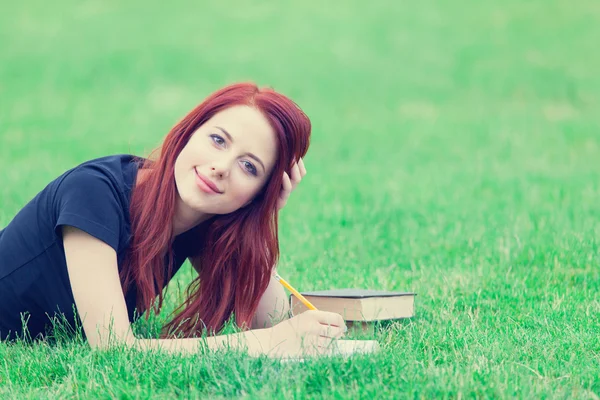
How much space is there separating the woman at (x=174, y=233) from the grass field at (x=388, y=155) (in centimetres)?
20

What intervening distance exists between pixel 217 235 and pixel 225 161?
0.50m

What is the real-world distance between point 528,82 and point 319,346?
14.4 meters

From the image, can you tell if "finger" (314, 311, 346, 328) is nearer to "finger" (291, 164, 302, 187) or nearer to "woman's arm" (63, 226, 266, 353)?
"woman's arm" (63, 226, 266, 353)

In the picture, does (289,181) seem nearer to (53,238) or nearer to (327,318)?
(327,318)

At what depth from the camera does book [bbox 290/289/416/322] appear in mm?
4043

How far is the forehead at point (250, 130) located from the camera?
3.65 metres

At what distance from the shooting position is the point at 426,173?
391 inches

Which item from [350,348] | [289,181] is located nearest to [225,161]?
[289,181]

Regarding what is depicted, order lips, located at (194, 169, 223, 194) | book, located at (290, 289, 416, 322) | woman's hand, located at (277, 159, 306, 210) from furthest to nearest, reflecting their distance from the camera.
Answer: book, located at (290, 289, 416, 322) → woman's hand, located at (277, 159, 306, 210) → lips, located at (194, 169, 223, 194)

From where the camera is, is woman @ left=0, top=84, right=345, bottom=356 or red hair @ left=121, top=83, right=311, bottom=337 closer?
woman @ left=0, top=84, right=345, bottom=356

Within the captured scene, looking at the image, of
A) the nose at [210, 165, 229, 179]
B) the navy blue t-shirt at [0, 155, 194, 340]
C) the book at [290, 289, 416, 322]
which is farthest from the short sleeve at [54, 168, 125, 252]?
the book at [290, 289, 416, 322]

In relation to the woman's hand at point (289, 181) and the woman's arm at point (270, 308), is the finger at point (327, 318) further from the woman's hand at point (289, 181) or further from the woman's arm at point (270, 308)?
the woman's arm at point (270, 308)

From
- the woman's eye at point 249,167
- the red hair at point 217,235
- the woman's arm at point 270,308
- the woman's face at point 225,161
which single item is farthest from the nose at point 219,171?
the woman's arm at point 270,308

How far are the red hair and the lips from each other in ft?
0.49
